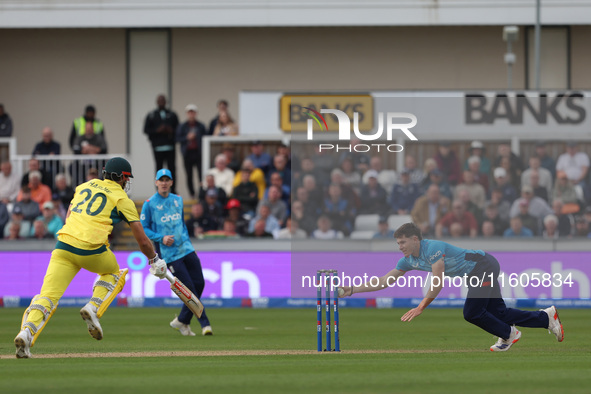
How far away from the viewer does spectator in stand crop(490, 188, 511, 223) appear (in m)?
18.2

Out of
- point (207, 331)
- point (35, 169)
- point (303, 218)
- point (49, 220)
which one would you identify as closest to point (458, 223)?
point (303, 218)

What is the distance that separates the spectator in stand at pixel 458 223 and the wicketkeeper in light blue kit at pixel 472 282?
14.7 feet

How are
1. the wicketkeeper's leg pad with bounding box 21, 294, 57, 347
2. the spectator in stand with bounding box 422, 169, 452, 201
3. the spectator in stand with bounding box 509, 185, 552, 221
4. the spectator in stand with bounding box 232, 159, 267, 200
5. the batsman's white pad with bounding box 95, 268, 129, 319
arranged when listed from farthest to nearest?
the spectator in stand with bounding box 232, 159, 267, 200
the spectator in stand with bounding box 509, 185, 552, 221
the spectator in stand with bounding box 422, 169, 452, 201
the batsman's white pad with bounding box 95, 268, 129, 319
the wicketkeeper's leg pad with bounding box 21, 294, 57, 347

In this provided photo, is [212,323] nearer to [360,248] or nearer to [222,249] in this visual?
[360,248]

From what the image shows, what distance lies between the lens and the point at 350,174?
17469mm

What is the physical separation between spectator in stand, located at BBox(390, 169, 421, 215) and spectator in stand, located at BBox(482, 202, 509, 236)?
3.93ft

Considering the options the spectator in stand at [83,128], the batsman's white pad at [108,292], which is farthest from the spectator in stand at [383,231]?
the spectator in stand at [83,128]

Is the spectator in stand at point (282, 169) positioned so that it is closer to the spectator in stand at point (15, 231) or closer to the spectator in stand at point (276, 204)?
the spectator in stand at point (276, 204)

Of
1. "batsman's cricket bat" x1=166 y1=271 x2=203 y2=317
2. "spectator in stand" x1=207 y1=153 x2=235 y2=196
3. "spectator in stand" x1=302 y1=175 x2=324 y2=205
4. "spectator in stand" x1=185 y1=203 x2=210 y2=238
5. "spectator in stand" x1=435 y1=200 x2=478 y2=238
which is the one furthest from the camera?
"spectator in stand" x1=207 y1=153 x2=235 y2=196

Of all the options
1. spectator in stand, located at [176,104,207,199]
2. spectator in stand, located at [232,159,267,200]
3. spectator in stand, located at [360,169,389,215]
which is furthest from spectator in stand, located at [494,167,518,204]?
spectator in stand, located at [176,104,207,199]

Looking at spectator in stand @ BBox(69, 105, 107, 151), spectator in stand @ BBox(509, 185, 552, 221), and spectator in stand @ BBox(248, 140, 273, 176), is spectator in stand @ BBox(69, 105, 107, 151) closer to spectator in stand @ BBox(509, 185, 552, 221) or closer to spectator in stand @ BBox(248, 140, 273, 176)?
spectator in stand @ BBox(248, 140, 273, 176)

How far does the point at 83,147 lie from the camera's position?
25.1 metres

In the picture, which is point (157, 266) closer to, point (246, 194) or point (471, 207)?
point (471, 207)

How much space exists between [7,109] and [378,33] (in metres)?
10.6
